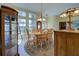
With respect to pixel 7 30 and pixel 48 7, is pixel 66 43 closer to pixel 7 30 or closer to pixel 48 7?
pixel 48 7

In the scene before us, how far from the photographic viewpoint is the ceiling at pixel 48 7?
2.35 meters

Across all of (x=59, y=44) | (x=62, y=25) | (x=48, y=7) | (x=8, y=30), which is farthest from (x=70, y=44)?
(x=8, y=30)

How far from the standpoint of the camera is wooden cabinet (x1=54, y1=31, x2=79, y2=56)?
240 cm

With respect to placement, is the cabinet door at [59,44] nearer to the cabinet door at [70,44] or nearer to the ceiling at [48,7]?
the cabinet door at [70,44]

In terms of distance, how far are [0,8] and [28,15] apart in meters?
0.56

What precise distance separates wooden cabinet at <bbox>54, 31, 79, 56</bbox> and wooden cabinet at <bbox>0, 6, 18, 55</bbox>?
2.81 feet

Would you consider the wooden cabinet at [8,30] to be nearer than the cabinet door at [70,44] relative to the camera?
Yes

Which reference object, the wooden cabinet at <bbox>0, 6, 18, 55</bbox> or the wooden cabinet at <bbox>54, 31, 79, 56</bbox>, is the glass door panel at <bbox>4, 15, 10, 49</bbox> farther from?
the wooden cabinet at <bbox>54, 31, 79, 56</bbox>

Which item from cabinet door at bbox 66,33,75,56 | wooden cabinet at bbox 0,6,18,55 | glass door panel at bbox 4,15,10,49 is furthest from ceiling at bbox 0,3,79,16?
cabinet door at bbox 66,33,75,56

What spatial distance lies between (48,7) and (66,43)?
846mm

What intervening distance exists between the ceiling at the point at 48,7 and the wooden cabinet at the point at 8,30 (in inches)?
8.7

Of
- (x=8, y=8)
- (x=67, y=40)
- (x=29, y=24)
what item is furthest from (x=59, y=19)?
(x=8, y=8)

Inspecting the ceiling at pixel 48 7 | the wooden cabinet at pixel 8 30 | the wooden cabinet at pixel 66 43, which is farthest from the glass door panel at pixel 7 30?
A: the wooden cabinet at pixel 66 43

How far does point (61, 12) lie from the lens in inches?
92.9
